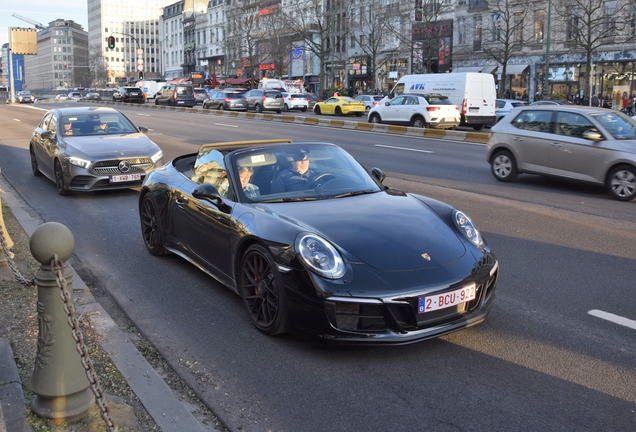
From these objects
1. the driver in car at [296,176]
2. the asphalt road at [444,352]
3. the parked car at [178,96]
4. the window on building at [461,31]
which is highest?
the window on building at [461,31]

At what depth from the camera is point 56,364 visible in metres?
3.31

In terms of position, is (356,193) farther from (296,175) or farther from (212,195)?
(212,195)

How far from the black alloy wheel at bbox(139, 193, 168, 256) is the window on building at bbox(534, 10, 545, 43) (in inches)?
1834

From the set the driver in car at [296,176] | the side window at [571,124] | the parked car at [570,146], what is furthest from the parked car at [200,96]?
the driver in car at [296,176]

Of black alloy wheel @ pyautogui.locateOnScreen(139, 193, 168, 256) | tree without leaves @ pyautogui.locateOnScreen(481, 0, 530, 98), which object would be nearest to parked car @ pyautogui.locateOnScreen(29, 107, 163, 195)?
black alloy wheel @ pyautogui.locateOnScreen(139, 193, 168, 256)

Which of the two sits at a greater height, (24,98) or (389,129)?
(24,98)

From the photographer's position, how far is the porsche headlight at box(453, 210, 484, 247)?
489 cm

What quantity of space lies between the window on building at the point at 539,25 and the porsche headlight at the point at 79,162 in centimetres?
4419

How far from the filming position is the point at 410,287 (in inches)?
164

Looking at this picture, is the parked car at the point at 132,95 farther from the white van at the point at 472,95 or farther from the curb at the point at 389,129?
the white van at the point at 472,95

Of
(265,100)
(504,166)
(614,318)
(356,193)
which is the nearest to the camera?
(614,318)

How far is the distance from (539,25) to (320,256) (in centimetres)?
4940

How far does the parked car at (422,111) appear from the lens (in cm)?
2630

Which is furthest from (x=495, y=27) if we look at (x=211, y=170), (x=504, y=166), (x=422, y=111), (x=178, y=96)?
(x=211, y=170)
